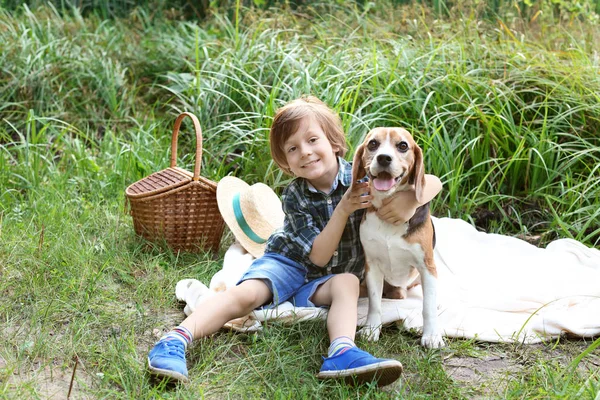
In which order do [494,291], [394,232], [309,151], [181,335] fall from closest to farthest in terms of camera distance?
[181,335]
[394,232]
[309,151]
[494,291]

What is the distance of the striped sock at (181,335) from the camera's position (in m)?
2.71

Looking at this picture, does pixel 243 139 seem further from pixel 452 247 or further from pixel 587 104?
pixel 587 104

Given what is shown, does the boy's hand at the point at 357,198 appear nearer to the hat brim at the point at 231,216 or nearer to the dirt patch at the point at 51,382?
the hat brim at the point at 231,216

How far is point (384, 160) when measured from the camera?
2701 millimetres

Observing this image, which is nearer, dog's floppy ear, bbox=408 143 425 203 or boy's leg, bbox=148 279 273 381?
boy's leg, bbox=148 279 273 381

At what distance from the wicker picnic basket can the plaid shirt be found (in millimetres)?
796

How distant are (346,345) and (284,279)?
1.88 ft

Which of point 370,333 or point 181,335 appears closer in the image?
point 181,335

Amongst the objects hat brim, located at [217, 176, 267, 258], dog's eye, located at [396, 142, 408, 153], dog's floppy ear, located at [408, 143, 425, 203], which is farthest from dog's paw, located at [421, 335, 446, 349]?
hat brim, located at [217, 176, 267, 258]

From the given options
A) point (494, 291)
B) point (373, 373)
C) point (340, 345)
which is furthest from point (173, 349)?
point (494, 291)

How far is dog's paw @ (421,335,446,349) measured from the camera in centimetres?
295

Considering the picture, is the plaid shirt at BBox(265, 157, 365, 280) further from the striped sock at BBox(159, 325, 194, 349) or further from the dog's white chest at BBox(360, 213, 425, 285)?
the striped sock at BBox(159, 325, 194, 349)

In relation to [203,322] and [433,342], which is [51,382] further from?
[433,342]

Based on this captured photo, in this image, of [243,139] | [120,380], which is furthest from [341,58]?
[120,380]
